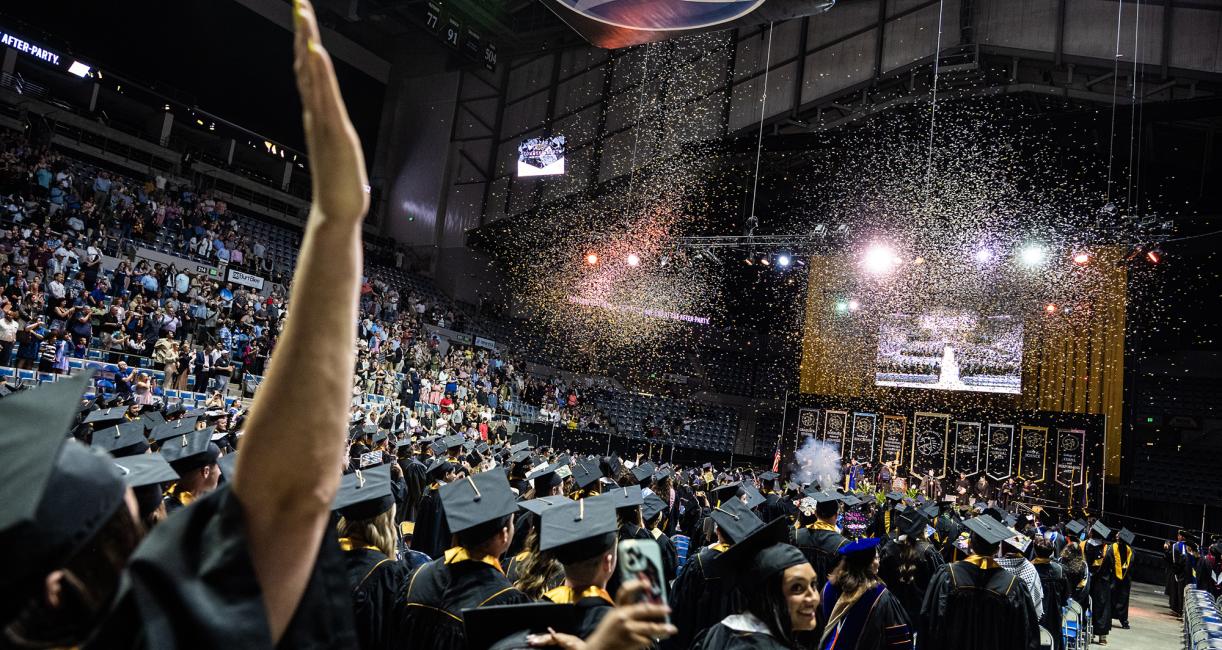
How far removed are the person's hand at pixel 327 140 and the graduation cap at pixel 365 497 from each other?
3111mm

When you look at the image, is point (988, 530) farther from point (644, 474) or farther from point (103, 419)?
point (103, 419)

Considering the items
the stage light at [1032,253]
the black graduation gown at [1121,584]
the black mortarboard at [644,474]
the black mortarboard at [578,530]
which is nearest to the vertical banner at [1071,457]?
the stage light at [1032,253]

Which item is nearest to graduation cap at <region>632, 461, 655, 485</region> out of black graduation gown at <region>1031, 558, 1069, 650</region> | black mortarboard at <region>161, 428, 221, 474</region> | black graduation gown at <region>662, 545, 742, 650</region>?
black graduation gown at <region>662, 545, 742, 650</region>

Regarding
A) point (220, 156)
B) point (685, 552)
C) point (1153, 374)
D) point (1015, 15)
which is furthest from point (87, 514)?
point (220, 156)

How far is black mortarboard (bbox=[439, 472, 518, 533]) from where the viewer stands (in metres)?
3.40

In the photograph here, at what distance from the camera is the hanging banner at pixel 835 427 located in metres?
24.2

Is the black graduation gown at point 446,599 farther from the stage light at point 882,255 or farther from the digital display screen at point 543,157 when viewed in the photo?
the digital display screen at point 543,157

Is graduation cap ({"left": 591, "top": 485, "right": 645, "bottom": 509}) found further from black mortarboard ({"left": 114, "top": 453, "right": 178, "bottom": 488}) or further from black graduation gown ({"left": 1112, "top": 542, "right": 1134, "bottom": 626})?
black graduation gown ({"left": 1112, "top": 542, "right": 1134, "bottom": 626})

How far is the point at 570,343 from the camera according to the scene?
3072 cm

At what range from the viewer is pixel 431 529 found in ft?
25.6

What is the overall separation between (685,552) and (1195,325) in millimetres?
18332

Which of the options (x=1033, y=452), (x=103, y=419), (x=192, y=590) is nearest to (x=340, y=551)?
(x=192, y=590)

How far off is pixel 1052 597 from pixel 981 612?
2669 millimetres

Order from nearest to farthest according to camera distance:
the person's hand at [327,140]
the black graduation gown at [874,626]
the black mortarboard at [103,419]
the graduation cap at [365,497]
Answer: the person's hand at [327,140] → the graduation cap at [365,497] → the black graduation gown at [874,626] → the black mortarboard at [103,419]
